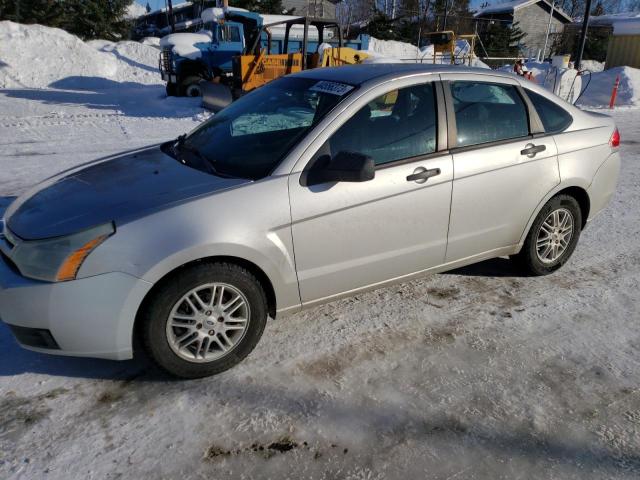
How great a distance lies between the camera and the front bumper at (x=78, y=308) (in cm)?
260

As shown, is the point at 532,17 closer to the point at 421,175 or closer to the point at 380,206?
the point at 421,175

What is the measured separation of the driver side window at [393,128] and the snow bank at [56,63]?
2306cm

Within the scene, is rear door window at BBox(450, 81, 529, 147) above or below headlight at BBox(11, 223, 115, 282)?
above

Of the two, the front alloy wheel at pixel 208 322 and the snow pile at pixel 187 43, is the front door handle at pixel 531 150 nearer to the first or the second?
the front alloy wheel at pixel 208 322

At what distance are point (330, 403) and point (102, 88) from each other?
23.7 m

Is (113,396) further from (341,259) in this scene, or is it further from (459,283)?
(459,283)

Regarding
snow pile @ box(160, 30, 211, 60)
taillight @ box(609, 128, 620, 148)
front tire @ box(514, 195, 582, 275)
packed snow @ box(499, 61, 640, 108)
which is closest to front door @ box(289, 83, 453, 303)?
front tire @ box(514, 195, 582, 275)

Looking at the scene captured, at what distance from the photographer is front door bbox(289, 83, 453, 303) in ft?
10.2

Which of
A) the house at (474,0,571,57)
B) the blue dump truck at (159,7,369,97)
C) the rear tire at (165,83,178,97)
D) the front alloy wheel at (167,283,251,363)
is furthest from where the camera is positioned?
the house at (474,0,571,57)

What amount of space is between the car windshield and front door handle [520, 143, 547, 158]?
1.44m

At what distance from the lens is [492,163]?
12.2 feet

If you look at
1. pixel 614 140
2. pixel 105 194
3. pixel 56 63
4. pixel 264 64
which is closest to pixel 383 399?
pixel 105 194

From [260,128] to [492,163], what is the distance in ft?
5.47

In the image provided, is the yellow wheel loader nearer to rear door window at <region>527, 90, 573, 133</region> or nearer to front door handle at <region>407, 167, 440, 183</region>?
rear door window at <region>527, 90, 573, 133</region>
